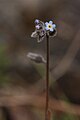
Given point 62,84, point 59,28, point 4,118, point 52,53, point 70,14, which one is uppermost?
point 70,14

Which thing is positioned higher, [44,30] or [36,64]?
[36,64]

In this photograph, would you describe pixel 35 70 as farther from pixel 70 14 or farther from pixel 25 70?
pixel 70 14

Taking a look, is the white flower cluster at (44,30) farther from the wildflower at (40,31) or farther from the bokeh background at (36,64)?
the bokeh background at (36,64)

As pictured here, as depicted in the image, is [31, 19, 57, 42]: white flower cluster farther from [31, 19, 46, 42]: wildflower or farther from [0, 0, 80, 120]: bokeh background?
[0, 0, 80, 120]: bokeh background

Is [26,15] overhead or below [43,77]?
overhead

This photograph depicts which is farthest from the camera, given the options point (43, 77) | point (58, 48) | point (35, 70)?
point (58, 48)

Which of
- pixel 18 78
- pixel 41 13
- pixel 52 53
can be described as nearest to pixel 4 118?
pixel 18 78

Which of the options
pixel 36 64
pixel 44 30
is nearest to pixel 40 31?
pixel 44 30

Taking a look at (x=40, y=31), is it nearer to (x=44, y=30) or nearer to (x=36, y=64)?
(x=44, y=30)

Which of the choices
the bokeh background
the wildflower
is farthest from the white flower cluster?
the bokeh background
